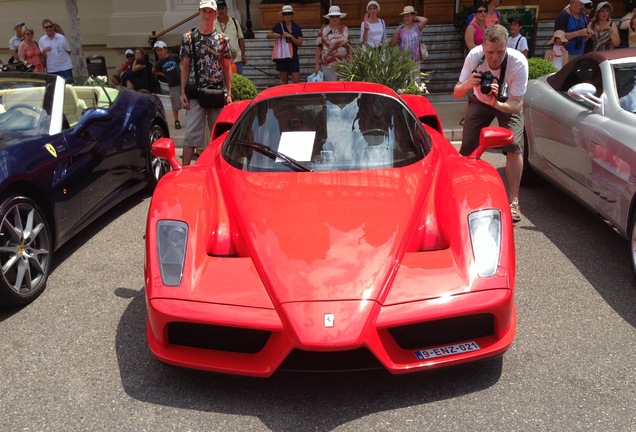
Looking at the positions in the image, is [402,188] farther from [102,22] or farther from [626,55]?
[102,22]

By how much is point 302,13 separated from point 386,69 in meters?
7.00

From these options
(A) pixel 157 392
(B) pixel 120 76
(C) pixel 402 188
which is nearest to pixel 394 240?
(C) pixel 402 188

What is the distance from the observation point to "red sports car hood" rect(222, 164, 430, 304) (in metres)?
2.88

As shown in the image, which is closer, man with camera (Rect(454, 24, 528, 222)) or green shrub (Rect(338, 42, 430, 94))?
man with camera (Rect(454, 24, 528, 222))

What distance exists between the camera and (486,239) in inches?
125

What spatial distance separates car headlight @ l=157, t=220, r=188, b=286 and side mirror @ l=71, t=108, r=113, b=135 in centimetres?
203

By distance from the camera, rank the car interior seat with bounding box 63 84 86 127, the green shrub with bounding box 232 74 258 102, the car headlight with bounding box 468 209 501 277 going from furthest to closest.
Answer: the green shrub with bounding box 232 74 258 102, the car interior seat with bounding box 63 84 86 127, the car headlight with bounding box 468 209 501 277

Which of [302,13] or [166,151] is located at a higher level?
[302,13]

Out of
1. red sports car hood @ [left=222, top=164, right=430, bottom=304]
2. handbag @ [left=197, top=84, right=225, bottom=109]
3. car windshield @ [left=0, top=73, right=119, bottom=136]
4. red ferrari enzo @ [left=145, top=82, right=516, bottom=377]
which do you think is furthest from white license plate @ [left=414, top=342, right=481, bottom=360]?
handbag @ [left=197, top=84, right=225, bottom=109]

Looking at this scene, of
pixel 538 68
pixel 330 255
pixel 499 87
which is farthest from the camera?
pixel 538 68

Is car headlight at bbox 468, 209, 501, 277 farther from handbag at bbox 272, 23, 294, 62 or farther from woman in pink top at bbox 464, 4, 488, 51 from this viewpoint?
handbag at bbox 272, 23, 294, 62

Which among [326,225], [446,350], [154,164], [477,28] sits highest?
[477,28]

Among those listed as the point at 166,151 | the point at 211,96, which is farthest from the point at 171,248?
the point at 211,96

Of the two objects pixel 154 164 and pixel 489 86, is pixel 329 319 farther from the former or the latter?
pixel 154 164
